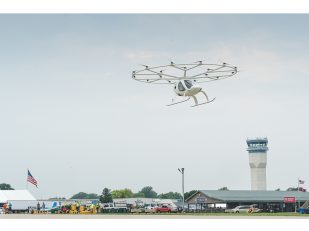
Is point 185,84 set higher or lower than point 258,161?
lower

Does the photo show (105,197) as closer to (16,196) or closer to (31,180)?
(16,196)

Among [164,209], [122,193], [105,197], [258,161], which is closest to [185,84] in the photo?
[164,209]

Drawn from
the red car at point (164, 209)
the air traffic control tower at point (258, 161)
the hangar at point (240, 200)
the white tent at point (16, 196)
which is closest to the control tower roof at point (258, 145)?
the air traffic control tower at point (258, 161)

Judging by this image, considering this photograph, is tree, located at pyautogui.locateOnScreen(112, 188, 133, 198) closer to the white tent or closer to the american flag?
the white tent

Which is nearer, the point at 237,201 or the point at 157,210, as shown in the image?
the point at 157,210

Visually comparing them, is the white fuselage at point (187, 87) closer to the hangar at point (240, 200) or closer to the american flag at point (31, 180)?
the american flag at point (31, 180)

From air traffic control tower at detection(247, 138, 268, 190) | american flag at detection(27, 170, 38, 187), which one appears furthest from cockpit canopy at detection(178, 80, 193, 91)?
air traffic control tower at detection(247, 138, 268, 190)
